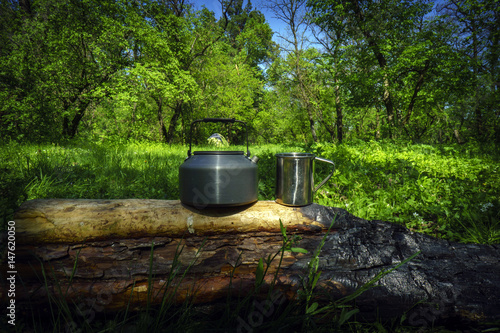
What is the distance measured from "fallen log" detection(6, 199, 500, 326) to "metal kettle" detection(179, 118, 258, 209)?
18cm

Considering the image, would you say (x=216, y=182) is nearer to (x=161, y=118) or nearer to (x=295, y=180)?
(x=295, y=180)

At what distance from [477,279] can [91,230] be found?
2687 millimetres

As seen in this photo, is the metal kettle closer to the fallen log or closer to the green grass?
the fallen log

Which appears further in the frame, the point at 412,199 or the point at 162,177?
the point at 162,177

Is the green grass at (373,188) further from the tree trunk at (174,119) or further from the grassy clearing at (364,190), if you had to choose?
the tree trunk at (174,119)

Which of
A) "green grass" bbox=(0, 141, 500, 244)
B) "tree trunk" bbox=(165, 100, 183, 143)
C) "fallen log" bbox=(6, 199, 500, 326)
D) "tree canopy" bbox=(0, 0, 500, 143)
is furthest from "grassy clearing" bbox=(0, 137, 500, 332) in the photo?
"tree trunk" bbox=(165, 100, 183, 143)

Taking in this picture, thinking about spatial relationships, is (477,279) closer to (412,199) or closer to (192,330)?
(412,199)

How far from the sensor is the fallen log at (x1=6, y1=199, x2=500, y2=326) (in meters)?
1.43

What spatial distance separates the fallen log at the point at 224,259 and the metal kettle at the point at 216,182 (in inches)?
7.1

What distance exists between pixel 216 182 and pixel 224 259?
59 centimetres

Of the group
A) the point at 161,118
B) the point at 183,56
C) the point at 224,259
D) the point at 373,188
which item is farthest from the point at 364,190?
the point at 161,118

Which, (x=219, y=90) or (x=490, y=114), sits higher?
(x=219, y=90)

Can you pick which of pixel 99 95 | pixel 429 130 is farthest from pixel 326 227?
pixel 429 130

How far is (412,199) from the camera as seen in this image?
2756mm
